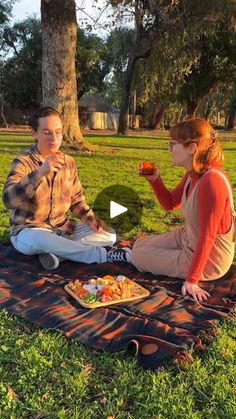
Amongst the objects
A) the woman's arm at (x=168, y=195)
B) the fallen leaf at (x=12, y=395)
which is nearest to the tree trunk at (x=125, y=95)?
the woman's arm at (x=168, y=195)

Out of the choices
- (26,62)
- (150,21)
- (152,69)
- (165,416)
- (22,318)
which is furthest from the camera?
(26,62)

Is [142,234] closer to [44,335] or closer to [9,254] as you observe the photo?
[9,254]

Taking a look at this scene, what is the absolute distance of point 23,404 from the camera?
2430mm

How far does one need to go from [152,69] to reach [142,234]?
19982 millimetres

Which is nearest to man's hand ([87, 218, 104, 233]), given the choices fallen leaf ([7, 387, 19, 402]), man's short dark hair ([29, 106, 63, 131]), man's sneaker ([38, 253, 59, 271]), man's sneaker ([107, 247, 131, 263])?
man's sneaker ([107, 247, 131, 263])

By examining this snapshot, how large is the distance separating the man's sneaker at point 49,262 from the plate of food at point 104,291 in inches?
18.2

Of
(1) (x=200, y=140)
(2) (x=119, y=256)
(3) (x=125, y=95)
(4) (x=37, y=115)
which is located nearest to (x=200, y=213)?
(1) (x=200, y=140)

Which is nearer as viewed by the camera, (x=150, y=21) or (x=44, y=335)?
(x=44, y=335)

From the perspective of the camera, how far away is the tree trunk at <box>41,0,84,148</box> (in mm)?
12031

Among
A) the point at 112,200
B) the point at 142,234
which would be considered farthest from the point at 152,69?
the point at 142,234

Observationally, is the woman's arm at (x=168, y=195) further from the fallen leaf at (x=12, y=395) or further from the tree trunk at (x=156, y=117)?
the tree trunk at (x=156, y=117)

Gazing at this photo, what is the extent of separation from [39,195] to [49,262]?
65 centimetres

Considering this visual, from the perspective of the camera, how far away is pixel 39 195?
4.45 m

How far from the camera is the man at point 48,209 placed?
4250 mm
